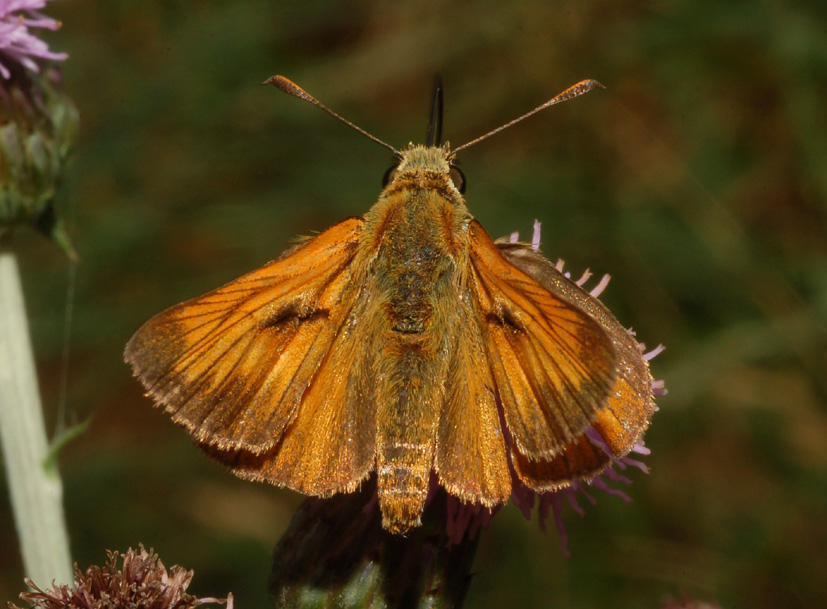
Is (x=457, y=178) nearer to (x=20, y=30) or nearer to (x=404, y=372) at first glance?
(x=404, y=372)

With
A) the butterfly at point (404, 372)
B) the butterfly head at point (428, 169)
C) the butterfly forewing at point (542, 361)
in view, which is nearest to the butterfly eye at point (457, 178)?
the butterfly head at point (428, 169)

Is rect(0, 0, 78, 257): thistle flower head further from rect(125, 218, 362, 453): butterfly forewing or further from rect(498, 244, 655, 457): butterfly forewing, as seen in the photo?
rect(498, 244, 655, 457): butterfly forewing

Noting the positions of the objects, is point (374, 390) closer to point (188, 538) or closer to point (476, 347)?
point (476, 347)

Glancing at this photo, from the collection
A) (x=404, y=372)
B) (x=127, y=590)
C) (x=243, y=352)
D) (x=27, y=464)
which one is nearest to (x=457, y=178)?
(x=404, y=372)

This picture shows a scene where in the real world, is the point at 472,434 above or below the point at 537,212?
below

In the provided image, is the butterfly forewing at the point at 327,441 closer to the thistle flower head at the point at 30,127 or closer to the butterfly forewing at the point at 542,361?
the butterfly forewing at the point at 542,361

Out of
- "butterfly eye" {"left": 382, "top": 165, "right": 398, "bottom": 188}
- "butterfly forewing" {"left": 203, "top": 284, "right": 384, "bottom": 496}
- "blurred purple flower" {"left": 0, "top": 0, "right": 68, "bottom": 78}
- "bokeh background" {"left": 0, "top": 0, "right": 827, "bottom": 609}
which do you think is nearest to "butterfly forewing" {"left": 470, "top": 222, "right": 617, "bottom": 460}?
"butterfly forewing" {"left": 203, "top": 284, "right": 384, "bottom": 496}

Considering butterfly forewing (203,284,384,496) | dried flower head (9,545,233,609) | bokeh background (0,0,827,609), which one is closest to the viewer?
butterfly forewing (203,284,384,496)
